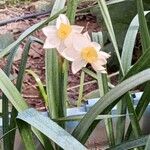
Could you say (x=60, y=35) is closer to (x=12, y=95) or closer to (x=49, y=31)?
(x=49, y=31)

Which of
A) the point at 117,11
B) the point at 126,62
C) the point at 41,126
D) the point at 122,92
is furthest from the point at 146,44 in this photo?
the point at 117,11

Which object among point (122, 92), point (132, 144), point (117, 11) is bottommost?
point (132, 144)

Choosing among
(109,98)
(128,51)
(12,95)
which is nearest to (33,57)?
Result: (128,51)

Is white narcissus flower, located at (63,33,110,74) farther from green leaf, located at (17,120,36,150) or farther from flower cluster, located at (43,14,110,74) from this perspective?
green leaf, located at (17,120,36,150)

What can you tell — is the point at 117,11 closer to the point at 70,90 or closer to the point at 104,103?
the point at 70,90

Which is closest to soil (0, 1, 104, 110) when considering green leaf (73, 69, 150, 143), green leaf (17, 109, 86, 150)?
green leaf (73, 69, 150, 143)

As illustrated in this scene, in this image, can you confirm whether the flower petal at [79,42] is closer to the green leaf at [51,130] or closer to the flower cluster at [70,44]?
the flower cluster at [70,44]
